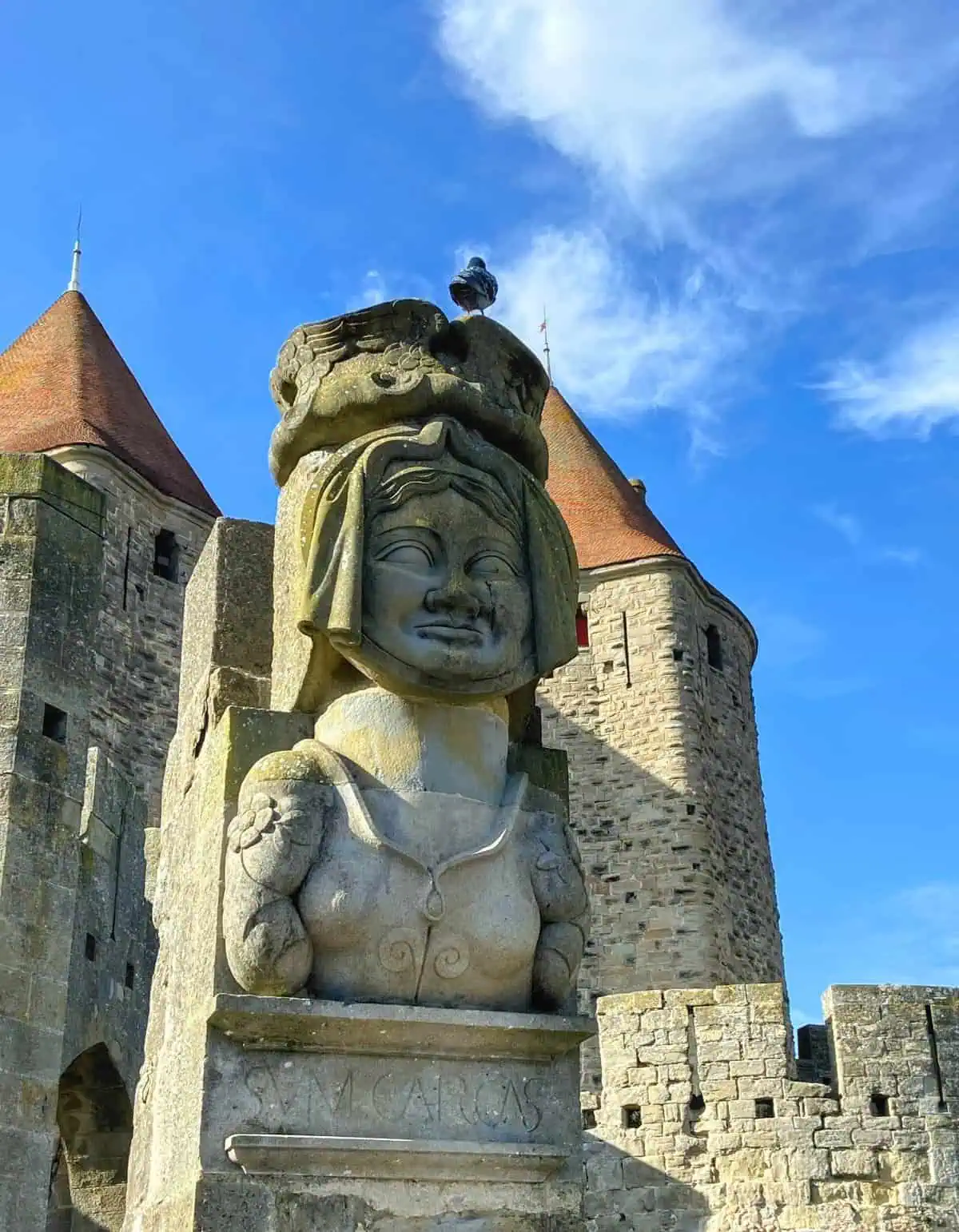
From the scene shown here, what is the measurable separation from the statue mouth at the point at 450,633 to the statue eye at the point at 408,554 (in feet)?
0.48

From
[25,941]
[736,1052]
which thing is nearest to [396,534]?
[25,941]

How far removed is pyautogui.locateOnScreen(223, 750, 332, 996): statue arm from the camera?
3.26 metres

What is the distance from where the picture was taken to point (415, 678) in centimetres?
354

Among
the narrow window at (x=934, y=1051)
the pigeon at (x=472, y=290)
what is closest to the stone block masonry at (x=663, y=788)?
the narrow window at (x=934, y=1051)

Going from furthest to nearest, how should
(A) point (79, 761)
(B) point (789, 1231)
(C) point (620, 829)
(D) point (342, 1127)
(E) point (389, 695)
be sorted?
(C) point (620, 829), (B) point (789, 1231), (A) point (79, 761), (E) point (389, 695), (D) point (342, 1127)

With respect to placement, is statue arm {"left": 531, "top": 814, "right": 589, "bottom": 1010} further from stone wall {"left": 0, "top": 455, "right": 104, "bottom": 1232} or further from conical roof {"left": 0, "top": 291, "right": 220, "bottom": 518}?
conical roof {"left": 0, "top": 291, "right": 220, "bottom": 518}

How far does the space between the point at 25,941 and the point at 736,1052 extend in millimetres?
4669

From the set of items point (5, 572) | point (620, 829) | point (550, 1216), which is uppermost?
point (620, 829)

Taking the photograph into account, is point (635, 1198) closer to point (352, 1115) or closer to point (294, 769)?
point (352, 1115)

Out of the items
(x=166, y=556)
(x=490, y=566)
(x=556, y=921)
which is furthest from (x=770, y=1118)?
(x=166, y=556)

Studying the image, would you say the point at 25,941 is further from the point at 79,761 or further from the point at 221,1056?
the point at 221,1056

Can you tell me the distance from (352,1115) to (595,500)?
804 inches

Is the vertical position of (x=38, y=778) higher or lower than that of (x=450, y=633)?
higher

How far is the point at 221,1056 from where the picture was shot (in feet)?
10.7
